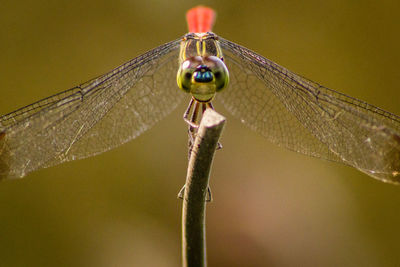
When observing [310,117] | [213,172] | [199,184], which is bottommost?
[199,184]

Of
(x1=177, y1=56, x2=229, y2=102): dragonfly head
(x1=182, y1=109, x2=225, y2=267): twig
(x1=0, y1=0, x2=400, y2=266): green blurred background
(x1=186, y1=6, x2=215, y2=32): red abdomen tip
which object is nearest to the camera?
(x1=182, y1=109, x2=225, y2=267): twig

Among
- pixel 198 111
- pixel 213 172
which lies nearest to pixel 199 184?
pixel 198 111

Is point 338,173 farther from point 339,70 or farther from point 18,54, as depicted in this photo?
point 18,54

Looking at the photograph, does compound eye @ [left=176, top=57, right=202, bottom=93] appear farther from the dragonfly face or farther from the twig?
the twig

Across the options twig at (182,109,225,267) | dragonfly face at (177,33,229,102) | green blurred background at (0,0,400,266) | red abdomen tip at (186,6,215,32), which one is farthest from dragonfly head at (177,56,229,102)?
green blurred background at (0,0,400,266)

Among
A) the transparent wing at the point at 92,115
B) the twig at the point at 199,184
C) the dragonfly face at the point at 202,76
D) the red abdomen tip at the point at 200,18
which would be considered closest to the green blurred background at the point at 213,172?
the transparent wing at the point at 92,115

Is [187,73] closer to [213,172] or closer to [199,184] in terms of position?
[199,184]
